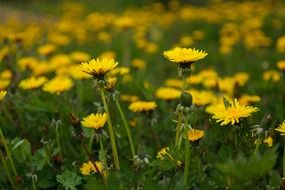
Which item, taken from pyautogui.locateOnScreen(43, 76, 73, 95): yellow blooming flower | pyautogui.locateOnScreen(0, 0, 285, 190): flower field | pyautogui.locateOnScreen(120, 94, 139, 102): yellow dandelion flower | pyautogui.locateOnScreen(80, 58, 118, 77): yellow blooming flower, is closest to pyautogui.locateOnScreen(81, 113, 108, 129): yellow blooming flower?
pyautogui.locateOnScreen(0, 0, 285, 190): flower field

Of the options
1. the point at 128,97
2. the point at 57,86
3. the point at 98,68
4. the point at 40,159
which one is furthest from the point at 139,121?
the point at 98,68

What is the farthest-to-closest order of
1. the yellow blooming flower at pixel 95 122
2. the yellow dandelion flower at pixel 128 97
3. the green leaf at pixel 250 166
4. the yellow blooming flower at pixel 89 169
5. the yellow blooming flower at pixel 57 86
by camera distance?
1. the yellow dandelion flower at pixel 128 97
2. the yellow blooming flower at pixel 57 86
3. the yellow blooming flower at pixel 89 169
4. the yellow blooming flower at pixel 95 122
5. the green leaf at pixel 250 166

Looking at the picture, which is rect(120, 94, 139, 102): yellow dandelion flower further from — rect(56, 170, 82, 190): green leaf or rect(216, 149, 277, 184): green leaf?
rect(216, 149, 277, 184): green leaf

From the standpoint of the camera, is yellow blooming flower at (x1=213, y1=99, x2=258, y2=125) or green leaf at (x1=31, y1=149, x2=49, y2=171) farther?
green leaf at (x1=31, y1=149, x2=49, y2=171)

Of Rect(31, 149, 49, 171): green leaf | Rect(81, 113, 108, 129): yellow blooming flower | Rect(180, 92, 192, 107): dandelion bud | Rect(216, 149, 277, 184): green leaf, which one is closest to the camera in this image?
Rect(216, 149, 277, 184): green leaf

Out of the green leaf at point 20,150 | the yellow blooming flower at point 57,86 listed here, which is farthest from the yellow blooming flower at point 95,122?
the yellow blooming flower at point 57,86

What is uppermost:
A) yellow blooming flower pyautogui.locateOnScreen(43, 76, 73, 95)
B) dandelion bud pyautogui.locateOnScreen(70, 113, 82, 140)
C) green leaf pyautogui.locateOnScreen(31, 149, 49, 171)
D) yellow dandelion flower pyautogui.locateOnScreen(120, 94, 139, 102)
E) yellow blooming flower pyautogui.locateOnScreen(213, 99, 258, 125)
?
yellow blooming flower pyautogui.locateOnScreen(213, 99, 258, 125)

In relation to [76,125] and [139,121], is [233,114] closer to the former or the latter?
[76,125]

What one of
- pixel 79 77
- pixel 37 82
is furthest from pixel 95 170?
pixel 79 77

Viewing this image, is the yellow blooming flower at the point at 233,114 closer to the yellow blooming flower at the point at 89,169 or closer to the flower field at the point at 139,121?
the flower field at the point at 139,121
